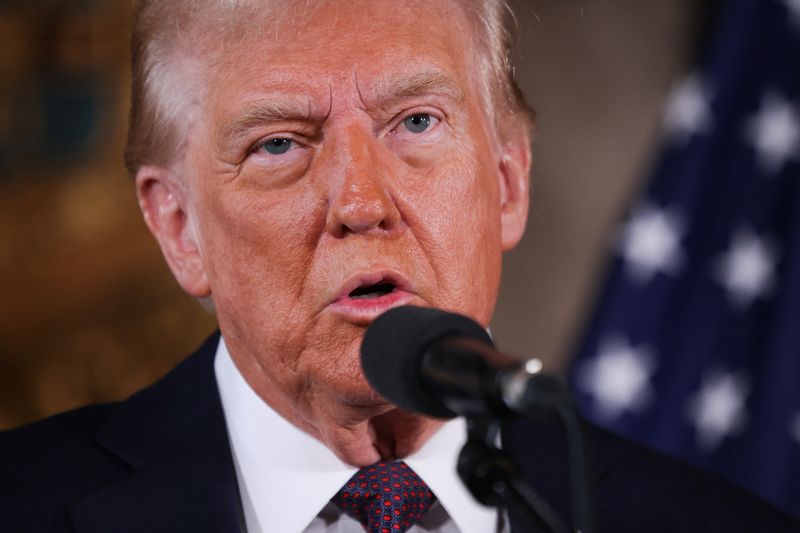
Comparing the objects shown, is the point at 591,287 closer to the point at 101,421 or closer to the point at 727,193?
the point at 727,193

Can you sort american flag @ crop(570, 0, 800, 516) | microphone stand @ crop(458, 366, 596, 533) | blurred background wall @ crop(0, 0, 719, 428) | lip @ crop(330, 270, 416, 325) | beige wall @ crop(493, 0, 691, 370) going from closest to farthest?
1. microphone stand @ crop(458, 366, 596, 533)
2. lip @ crop(330, 270, 416, 325)
3. blurred background wall @ crop(0, 0, 719, 428)
4. american flag @ crop(570, 0, 800, 516)
5. beige wall @ crop(493, 0, 691, 370)

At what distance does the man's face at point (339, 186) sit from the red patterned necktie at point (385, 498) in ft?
0.62

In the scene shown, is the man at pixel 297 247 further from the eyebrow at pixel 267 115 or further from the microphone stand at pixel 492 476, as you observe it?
the microphone stand at pixel 492 476

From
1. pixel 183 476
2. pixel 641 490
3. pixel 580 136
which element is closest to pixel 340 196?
pixel 183 476

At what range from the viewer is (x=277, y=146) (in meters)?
1.92

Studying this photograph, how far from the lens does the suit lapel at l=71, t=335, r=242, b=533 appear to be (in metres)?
1.93

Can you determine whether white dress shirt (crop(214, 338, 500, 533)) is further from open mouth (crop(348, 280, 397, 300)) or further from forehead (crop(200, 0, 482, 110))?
forehead (crop(200, 0, 482, 110))

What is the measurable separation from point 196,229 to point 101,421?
45 centimetres

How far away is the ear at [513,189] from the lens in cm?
218

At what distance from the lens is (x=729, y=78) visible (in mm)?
3863

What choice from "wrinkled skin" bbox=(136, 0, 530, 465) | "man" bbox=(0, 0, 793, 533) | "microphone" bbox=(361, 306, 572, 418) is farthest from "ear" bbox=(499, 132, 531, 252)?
"microphone" bbox=(361, 306, 572, 418)

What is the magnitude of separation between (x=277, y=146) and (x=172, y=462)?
1.97ft

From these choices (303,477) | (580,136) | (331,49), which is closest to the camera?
(331,49)

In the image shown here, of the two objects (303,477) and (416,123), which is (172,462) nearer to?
(303,477)
